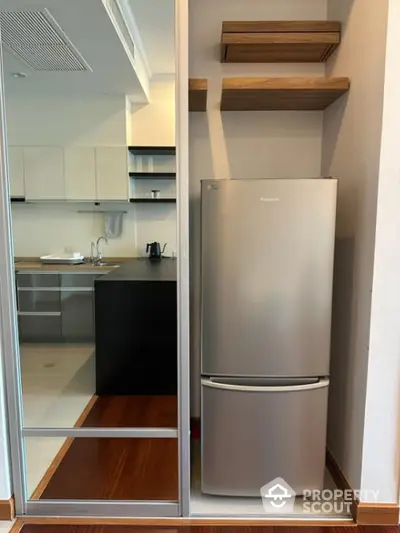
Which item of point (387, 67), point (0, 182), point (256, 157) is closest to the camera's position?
point (387, 67)

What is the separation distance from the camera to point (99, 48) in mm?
2641

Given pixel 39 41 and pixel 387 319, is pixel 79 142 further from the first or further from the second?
pixel 387 319

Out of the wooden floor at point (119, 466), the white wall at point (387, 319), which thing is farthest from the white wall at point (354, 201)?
the wooden floor at point (119, 466)

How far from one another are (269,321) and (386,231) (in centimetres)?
62

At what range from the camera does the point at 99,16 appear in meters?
2.28

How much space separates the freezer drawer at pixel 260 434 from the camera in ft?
5.58

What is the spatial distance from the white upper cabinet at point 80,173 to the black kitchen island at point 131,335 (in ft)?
2.22

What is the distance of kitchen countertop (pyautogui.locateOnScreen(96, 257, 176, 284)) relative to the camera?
1938 millimetres

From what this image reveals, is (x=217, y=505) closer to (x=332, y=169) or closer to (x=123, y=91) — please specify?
(x=332, y=169)

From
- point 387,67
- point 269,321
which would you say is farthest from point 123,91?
point 269,321

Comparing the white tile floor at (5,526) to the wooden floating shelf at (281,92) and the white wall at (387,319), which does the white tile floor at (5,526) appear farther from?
the wooden floating shelf at (281,92)

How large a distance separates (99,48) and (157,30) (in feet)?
3.09

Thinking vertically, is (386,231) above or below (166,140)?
below

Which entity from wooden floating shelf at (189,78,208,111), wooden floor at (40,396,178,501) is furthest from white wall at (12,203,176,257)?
wooden floor at (40,396,178,501)
